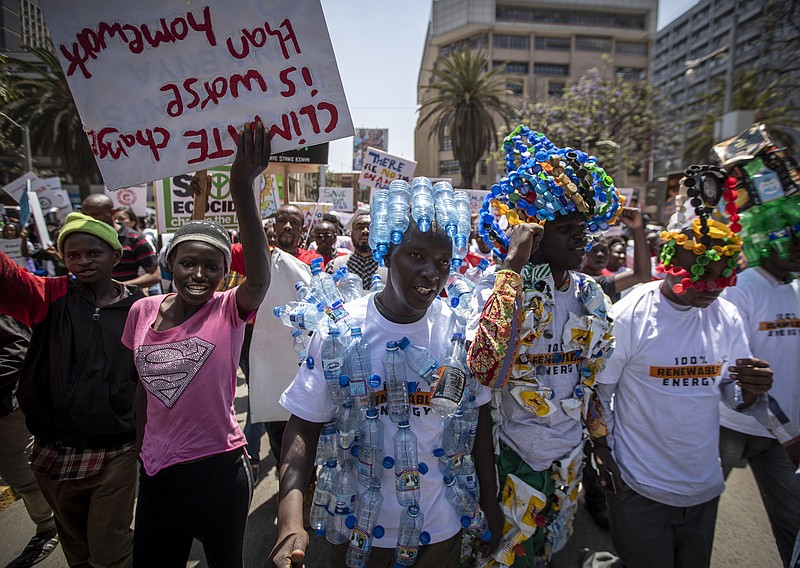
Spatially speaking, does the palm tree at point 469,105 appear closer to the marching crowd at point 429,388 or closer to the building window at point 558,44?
the building window at point 558,44

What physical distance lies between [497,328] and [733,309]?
1.72 metres

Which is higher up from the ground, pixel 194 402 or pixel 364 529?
pixel 194 402

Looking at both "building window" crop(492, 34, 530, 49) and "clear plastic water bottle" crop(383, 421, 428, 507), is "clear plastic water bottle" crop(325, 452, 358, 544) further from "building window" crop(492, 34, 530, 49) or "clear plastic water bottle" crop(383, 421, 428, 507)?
"building window" crop(492, 34, 530, 49)

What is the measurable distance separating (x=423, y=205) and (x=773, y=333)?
261cm

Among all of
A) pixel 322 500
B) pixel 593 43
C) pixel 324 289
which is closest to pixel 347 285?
pixel 324 289

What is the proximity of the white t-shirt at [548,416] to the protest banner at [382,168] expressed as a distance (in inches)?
239

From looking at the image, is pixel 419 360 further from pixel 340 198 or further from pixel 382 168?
pixel 340 198

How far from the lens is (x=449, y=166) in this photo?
160 feet

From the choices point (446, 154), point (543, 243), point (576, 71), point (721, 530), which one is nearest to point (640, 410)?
point (543, 243)

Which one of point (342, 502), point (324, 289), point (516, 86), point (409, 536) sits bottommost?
point (409, 536)

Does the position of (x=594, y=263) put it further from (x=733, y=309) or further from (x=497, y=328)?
(x=497, y=328)

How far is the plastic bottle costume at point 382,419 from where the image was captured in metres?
1.74

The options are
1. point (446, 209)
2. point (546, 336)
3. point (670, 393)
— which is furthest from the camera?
point (670, 393)

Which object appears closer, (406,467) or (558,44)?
(406,467)
